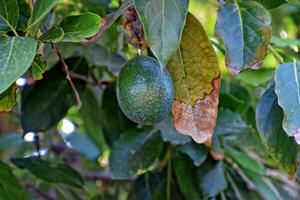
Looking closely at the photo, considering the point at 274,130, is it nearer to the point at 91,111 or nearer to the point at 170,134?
the point at 170,134

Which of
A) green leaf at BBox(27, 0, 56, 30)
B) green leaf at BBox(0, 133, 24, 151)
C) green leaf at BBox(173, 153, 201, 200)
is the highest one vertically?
green leaf at BBox(27, 0, 56, 30)

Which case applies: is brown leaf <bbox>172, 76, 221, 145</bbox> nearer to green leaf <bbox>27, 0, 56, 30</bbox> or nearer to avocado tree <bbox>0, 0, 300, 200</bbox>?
avocado tree <bbox>0, 0, 300, 200</bbox>

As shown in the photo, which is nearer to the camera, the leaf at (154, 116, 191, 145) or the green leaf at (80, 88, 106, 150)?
the leaf at (154, 116, 191, 145)

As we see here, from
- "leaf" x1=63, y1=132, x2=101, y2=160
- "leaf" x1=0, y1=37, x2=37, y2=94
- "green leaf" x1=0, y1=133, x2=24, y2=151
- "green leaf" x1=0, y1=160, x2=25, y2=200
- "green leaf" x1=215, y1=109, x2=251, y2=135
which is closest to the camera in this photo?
"leaf" x1=0, y1=37, x2=37, y2=94

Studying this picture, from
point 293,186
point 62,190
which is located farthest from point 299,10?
point 62,190

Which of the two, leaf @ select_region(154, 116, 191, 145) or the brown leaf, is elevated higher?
the brown leaf

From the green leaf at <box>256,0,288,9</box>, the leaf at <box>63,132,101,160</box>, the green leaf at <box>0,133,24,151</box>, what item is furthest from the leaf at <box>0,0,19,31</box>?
the leaf at <box>63,132,101,160</box>

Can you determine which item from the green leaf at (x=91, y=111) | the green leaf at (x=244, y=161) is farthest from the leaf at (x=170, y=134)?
the green leaf at (x=91, y=111)
